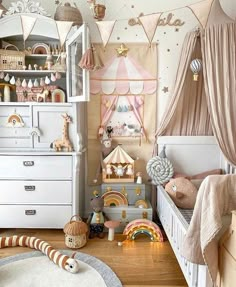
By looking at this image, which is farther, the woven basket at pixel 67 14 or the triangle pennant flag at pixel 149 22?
the woven basket at pixel 67 14

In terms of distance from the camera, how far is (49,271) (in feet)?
6.58

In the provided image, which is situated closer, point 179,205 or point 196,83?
point 179,205

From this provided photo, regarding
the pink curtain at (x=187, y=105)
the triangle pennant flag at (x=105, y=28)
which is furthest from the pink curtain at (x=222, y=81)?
the triangle pennant flag at (x=105, y=28)

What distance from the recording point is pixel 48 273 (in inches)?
77.9

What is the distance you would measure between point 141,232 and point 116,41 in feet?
6.44

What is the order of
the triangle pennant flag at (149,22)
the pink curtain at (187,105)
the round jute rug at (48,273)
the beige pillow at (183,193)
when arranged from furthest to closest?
the pink curtain at (187,105)
the beige pillow at (183,193)
the triangle pennant flag at (149,22)
the round jute rug at (48,273)

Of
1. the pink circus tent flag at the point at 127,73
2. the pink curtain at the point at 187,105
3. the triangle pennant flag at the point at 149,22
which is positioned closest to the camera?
the triangle pennant flag at the point at 149,22

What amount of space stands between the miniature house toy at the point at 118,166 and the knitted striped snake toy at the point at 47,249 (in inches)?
35.6

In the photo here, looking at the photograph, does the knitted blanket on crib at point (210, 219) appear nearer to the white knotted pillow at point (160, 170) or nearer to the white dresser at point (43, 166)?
the white knotted pillow at point (160, 170)

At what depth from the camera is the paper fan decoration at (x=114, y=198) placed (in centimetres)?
280

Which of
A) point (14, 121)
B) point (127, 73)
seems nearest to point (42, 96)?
point (14, 121)

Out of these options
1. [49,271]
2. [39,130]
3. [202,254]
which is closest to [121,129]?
[39,130]

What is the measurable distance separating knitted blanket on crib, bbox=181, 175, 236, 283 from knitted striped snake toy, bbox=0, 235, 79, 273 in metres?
0.91

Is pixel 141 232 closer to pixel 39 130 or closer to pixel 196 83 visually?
pixel 39 130
